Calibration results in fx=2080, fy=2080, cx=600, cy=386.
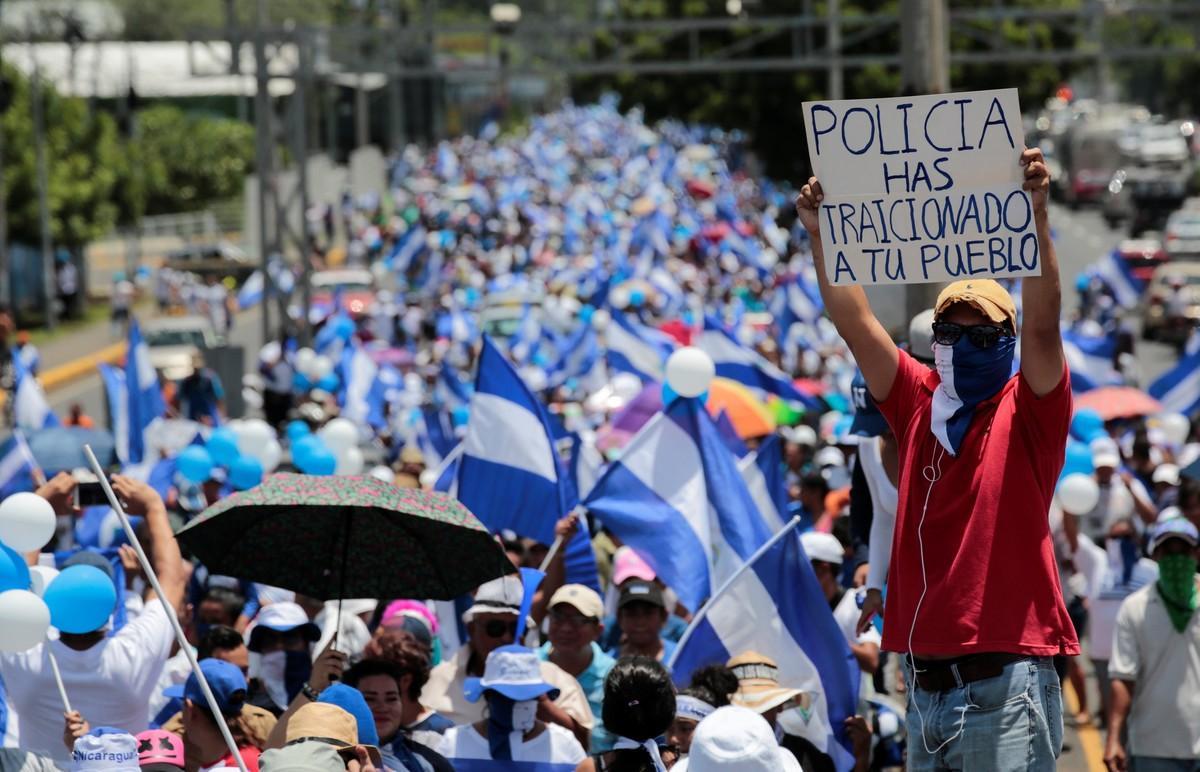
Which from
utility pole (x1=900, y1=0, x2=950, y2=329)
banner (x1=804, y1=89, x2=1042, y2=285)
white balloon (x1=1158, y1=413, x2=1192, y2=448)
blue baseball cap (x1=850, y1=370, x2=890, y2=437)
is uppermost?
utility pole (x1=900, y1=0, x2=950, y2=329)

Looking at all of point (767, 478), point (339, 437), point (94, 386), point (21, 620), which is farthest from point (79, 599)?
→ point (94, 386)

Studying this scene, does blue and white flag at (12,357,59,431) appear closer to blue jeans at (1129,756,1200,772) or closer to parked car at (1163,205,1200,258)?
blue jeans at (1129,756,1200,772)

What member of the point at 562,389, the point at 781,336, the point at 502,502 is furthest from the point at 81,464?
the point at 781,336

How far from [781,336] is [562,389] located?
535 centimetres

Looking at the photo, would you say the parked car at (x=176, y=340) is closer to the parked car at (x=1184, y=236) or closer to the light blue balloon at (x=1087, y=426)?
the light blue balloon at (x=1087, y=426)

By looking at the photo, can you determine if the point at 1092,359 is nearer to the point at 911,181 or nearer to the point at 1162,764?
the point at 1162,764

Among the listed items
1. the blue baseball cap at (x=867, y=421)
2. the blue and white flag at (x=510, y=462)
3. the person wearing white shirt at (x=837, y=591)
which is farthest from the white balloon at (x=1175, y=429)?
the blue baseball cap at (x=867, y=421)

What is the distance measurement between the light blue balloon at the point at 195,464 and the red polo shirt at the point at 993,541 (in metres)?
6.57

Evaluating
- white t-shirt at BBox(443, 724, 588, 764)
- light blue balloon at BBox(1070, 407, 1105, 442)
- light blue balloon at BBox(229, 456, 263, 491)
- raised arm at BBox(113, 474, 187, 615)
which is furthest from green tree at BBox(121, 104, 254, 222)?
white t-shirt at BBox(443, 724, 588, 764)

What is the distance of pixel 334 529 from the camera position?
265 inches

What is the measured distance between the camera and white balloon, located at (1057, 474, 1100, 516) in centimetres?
1053

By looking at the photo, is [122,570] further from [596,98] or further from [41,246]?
[596,98]

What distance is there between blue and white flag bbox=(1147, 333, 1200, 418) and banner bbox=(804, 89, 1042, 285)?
11.7 metres

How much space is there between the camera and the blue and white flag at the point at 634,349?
16.0 meters
